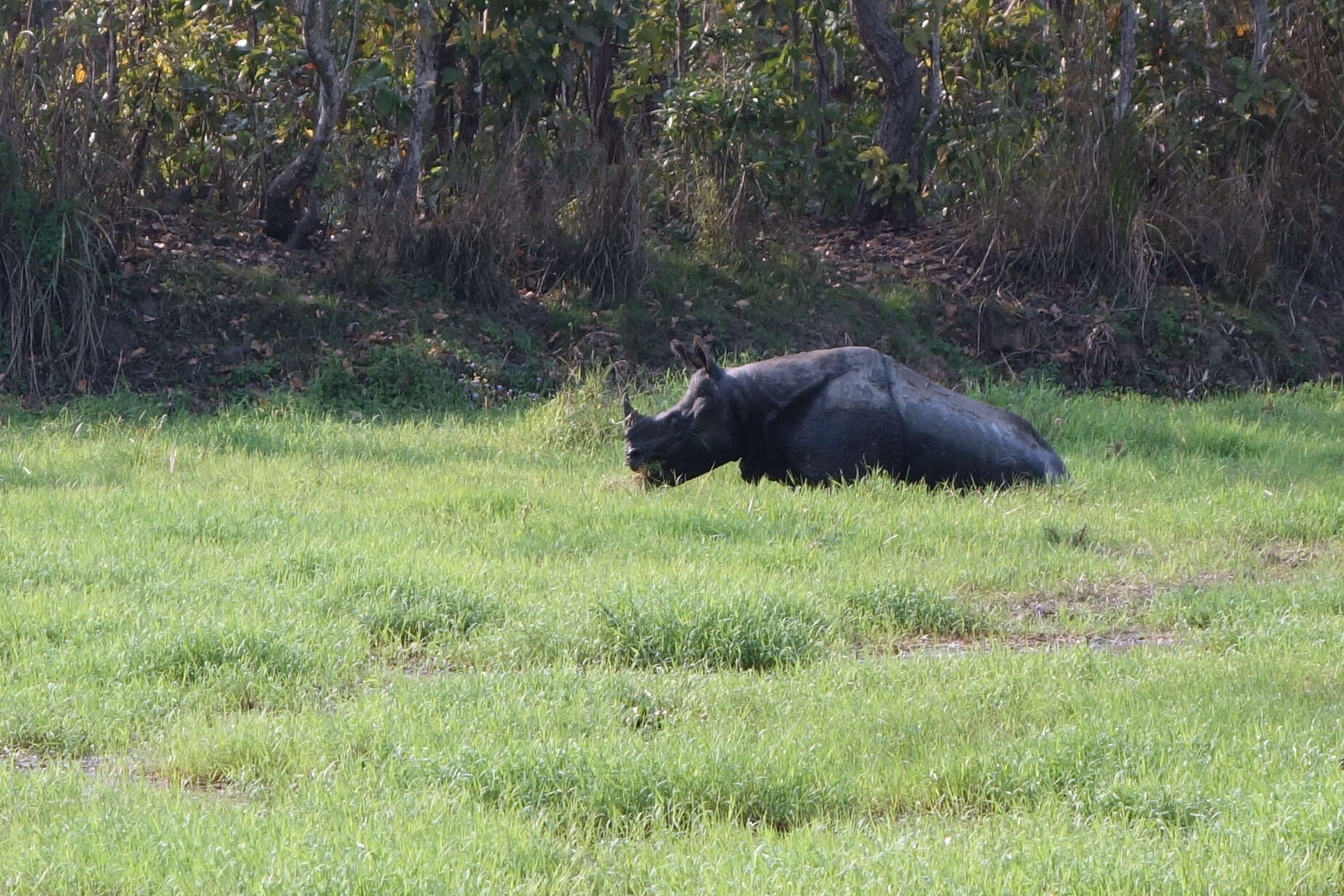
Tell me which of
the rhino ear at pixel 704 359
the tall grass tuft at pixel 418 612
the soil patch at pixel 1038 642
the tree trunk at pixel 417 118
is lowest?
the tall grass tuft at pixel 418 612

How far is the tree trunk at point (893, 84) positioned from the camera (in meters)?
17.3

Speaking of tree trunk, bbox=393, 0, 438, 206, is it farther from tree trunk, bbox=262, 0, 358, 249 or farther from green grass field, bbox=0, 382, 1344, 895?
green grass field, bbox=0, 382, 1344, 895

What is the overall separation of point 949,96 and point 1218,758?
14.5 m

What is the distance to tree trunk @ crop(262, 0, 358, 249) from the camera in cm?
1402

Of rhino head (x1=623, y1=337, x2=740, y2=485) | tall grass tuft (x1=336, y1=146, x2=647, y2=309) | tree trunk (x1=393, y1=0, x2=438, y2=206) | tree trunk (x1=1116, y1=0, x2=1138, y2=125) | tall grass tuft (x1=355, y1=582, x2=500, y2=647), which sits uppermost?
tree trunk (x1=1116, y1=0, x2=1138, y2=125)

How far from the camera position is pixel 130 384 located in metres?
12.8

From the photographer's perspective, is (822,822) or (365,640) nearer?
(822,822)

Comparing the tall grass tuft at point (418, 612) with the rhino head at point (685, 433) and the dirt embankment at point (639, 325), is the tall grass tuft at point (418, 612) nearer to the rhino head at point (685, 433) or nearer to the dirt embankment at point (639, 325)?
the rhino head at point (685, 433)

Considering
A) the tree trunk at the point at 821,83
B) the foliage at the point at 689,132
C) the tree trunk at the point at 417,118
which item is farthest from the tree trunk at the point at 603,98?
the tree trunk at the point at 417,118

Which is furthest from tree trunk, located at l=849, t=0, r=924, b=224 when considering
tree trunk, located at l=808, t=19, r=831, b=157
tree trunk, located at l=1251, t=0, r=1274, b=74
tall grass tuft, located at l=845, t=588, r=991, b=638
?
tall grass tuft, located at l=845, t=588, r=991, b=638

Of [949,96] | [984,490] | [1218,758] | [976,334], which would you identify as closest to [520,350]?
[976,334]

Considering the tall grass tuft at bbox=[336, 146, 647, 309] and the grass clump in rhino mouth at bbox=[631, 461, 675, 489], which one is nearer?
the grass clump in rhino mouth at bbox=[631, 461, 675, 489]

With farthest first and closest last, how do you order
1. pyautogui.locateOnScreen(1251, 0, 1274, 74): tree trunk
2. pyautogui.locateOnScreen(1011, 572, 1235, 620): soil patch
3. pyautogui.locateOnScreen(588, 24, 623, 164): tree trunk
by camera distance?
pyautogui.locateOnScreen(588, 24, 623, 164): tree trunk < pyautogui.locateOnScreen(1251, 0, 1274, 74): tree trunk < pyautogui.locateOnScreen(1011, 572, 1235, 620): soil patch

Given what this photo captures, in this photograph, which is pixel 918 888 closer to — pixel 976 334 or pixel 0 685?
pixel 0 685
